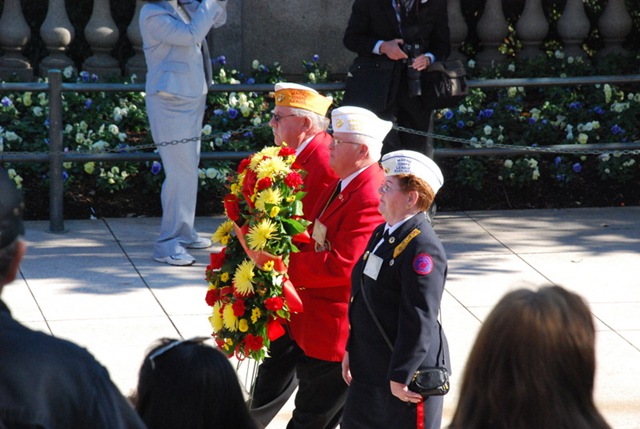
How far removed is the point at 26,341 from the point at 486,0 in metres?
9.57

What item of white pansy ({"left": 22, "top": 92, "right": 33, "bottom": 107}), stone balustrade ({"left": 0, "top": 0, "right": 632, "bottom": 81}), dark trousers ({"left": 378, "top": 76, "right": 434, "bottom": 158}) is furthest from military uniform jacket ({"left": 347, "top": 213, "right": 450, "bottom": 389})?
stone balustrade ({"left": 0, "top": 0, "right": 632, "bottom": 81})

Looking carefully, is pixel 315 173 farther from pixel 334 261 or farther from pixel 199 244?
pixel 199 244

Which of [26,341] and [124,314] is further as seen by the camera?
[124,314]

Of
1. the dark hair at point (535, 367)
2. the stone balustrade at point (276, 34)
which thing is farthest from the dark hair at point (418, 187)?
the stone balustrade at point (276, 34)

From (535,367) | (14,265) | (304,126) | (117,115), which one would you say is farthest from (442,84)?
(14,265)

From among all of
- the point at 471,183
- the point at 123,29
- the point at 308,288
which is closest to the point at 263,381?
the point at 308,288

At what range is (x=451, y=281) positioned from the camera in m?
7.87

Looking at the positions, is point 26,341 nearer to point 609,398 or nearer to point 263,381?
point 263,381

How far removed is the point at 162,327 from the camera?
6836 mm

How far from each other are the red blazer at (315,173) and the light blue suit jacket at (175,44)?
248cm

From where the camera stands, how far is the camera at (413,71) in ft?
27.8

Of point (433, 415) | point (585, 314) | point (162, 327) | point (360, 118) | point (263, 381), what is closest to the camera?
point (585, 314)

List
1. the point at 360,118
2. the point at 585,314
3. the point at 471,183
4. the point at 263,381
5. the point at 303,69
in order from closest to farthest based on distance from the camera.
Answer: the point at 585,314
the point at 360,118
the point at 263,381
the point at 471,183
the point at 303,69

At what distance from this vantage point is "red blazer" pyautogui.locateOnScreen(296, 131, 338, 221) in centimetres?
530
